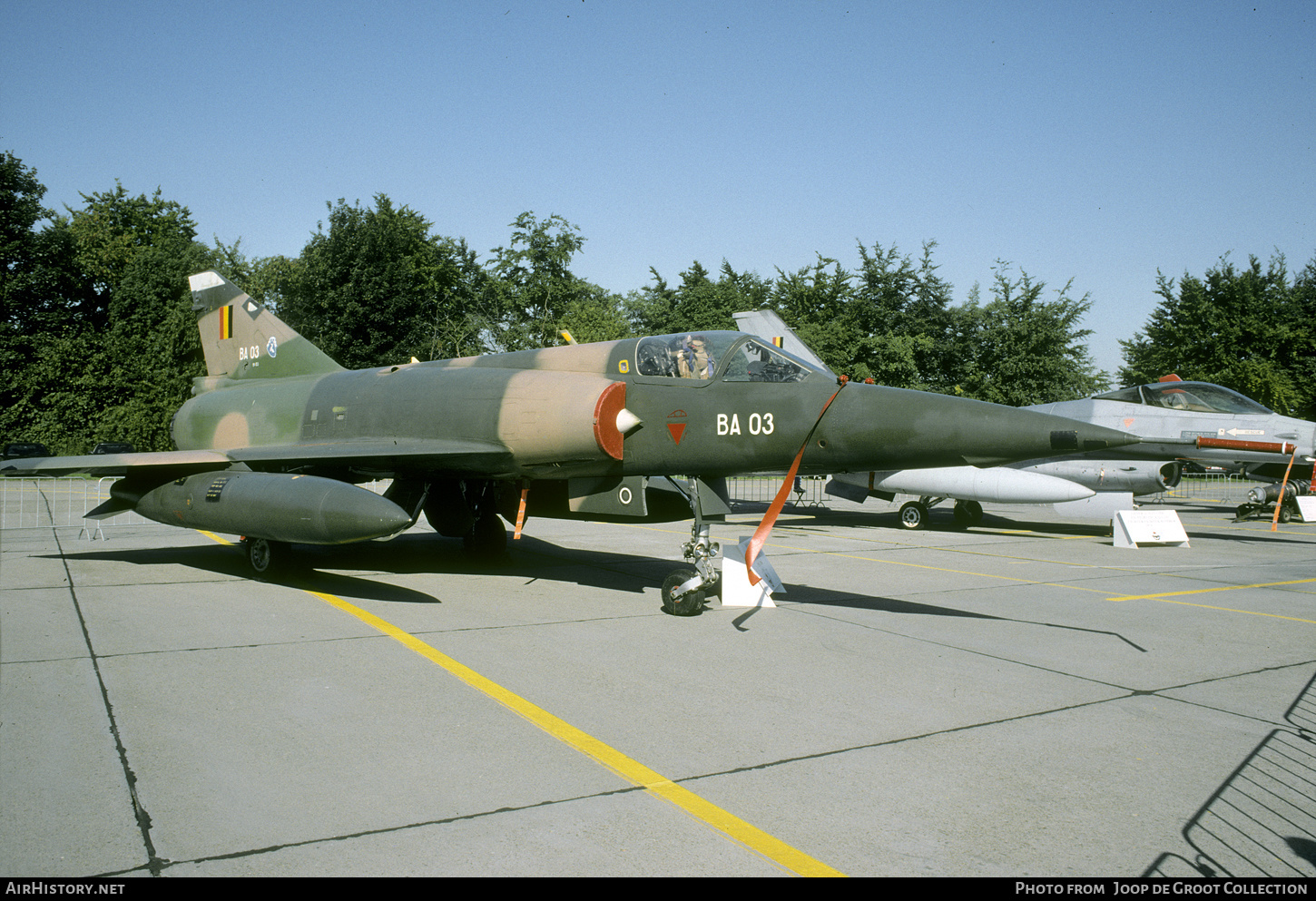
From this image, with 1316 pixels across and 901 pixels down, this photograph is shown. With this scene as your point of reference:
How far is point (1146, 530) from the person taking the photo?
545 inches

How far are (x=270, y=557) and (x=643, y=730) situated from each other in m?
6.52

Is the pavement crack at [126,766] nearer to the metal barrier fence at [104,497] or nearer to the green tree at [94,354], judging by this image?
the metal barrier fence at [104,497]

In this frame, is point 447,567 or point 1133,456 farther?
point 1133,456

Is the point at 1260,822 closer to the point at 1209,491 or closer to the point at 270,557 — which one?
the point at 270,557

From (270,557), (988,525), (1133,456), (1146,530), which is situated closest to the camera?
(270,557)

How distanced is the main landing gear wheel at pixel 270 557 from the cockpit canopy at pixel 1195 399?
46.9 ft

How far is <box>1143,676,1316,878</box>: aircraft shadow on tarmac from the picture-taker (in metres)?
2.99

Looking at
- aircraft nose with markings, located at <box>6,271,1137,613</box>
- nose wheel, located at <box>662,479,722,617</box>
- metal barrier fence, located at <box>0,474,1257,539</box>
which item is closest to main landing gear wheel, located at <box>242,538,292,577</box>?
aircraft nose with markings, located at <box>6,271,1137,613</box>

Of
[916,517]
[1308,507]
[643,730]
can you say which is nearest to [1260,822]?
[643,730]

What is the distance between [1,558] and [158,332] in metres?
34.9

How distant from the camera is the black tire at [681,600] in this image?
743 centimetres

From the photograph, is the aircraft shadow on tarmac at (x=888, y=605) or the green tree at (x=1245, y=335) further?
the green tree at (x=1245, y=335)

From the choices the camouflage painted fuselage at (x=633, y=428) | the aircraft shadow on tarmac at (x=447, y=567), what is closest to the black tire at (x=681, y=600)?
the aircraft shadow on tarmac at (x=447, y=567)

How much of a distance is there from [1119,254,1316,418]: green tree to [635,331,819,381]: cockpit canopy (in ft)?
134
